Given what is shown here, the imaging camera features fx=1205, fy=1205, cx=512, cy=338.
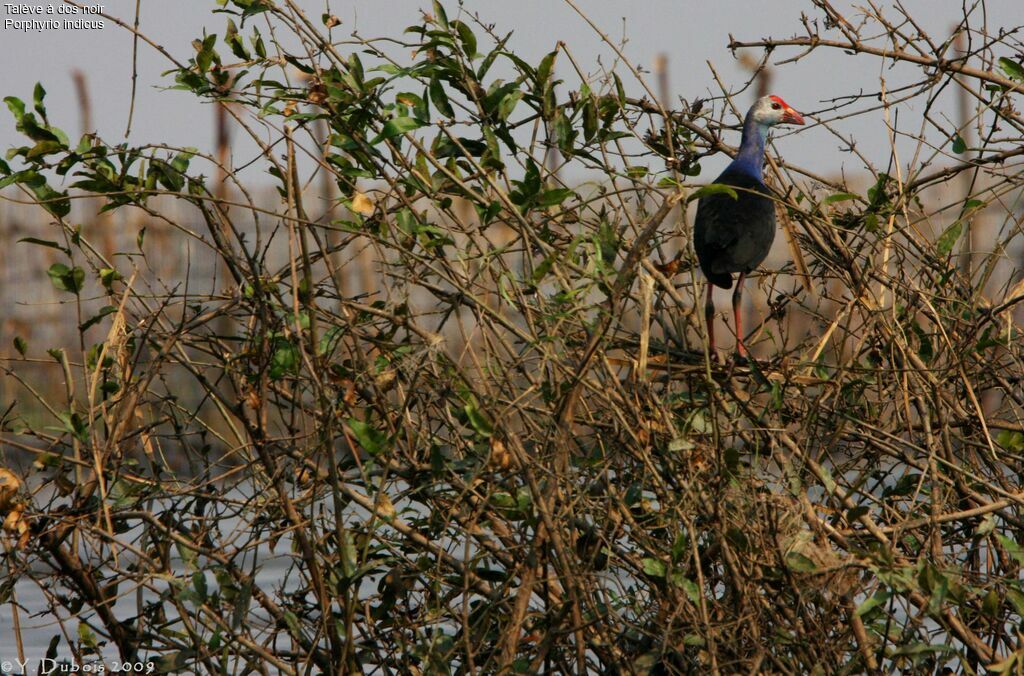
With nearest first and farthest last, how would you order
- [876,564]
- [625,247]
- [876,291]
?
[876,564], [625,247], [876,291]

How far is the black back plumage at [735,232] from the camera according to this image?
13.5 ft

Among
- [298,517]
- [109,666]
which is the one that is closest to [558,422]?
[298,517]

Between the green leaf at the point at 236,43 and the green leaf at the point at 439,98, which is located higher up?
the green leaf at the point at 236,43

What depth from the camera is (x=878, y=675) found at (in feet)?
9.53

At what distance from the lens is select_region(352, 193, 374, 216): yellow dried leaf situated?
313 cm

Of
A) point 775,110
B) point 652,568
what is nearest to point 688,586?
point 652,568

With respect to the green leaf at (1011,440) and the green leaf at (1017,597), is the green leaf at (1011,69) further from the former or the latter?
the green leaf at (1017,597)

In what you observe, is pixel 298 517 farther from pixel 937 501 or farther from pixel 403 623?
pixel 937 501

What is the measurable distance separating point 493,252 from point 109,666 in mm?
1897

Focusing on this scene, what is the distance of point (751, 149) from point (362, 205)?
1776 mm

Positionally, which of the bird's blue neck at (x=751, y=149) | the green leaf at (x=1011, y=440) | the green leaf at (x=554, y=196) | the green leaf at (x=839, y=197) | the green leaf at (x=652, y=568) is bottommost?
the green leaf at (x=652, y=568)

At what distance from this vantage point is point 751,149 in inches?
171

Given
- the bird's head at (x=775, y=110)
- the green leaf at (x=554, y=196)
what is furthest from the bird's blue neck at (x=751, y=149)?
the green leaf at (x=554, y=196)

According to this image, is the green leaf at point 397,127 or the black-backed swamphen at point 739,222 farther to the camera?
the black-backed swamphen at point 739,222
